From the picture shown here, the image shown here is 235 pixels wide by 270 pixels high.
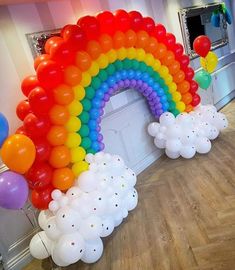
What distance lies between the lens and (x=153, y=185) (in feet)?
10.2

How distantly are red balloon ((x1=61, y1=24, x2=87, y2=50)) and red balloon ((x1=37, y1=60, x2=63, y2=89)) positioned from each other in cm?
26

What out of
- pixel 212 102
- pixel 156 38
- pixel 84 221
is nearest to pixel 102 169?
pixel 84 221

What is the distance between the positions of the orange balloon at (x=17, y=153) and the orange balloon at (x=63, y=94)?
51cm

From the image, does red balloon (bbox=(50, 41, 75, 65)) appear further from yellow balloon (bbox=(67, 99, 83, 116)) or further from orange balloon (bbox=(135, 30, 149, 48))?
orange balloon (bbox=(135, 30, 149, 48))

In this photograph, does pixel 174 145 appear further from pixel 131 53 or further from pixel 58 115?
pixel 58 115

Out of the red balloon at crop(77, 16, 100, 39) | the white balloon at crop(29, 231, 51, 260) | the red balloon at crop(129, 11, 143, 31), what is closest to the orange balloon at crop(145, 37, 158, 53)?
the red balloon at crop(129, 11, 143, 31)

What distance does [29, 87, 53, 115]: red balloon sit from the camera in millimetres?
2127

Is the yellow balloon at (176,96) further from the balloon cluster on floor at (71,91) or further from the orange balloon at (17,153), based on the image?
the orange balloon at (17,153)

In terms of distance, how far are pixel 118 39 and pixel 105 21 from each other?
0.21 meters

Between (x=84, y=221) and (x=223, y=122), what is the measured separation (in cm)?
253

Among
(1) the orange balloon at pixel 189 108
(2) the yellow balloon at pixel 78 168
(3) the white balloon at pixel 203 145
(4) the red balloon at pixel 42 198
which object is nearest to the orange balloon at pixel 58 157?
(2) the yellow balloon at pixel 78 168

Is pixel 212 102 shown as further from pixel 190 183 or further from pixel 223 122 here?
pixel 190 183

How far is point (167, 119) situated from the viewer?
→ 337 cm

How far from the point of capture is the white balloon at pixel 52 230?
2088 mm
